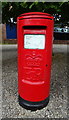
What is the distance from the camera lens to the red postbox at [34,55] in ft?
6.24

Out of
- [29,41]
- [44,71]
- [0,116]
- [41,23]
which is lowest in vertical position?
[0,116]

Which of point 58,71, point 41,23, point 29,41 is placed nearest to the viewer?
point 41,23

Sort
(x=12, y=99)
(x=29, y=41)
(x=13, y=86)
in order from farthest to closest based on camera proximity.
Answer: (x=13, y=86) → (x=12, y=99) → (x=29, y=41)

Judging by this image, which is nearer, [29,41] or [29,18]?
[29,18]

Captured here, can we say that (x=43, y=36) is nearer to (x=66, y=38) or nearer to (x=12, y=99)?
(x=12, y=99)

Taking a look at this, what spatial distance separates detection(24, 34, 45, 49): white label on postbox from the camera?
1.97 metres

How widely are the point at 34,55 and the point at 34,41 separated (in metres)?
0.21

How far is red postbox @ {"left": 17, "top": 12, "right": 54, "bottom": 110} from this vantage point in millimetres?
1903

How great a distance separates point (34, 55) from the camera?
1.99 m

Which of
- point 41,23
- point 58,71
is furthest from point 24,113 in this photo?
point 58,71

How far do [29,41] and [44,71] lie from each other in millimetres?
513

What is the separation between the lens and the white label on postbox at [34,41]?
1.97 meters

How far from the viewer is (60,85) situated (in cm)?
325

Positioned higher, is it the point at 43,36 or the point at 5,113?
the point at 43,36
